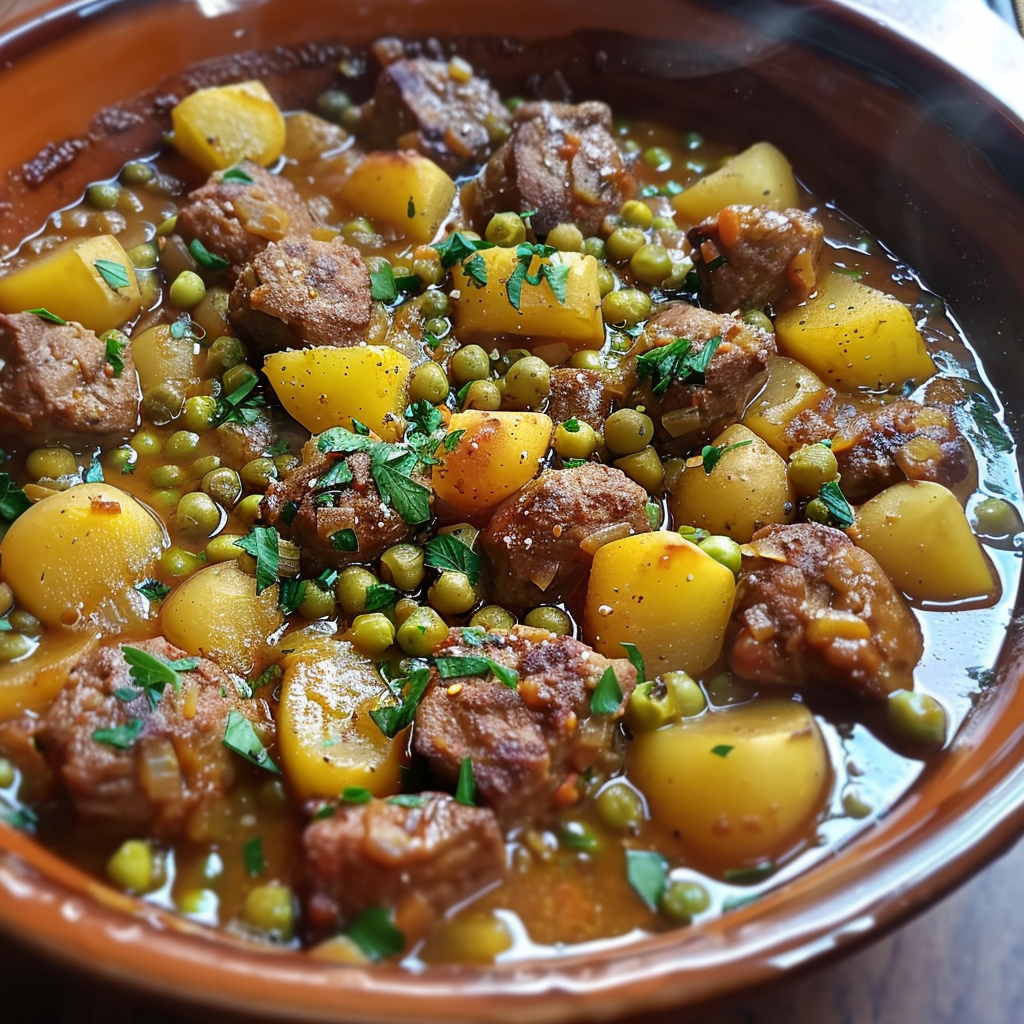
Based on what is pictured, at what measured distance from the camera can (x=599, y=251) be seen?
14.2ft

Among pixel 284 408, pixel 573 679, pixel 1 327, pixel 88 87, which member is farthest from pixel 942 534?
pixel 88 87

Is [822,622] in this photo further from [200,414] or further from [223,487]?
[200,414]

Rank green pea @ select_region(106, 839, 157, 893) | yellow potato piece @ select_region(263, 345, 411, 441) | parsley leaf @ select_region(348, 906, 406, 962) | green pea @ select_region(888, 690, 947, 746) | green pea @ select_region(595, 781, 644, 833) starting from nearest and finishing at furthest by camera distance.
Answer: parsley leaf @ select_region(348, 906, 406, 962) < green pea @ select_region(106, 839, 157, 893) < green pea @ select_region(595, 781, 644, 833) < green pea @ select_region(888, 690, 947, 746) < yellow potato piece @ select_region(263, 345, 411, 441)

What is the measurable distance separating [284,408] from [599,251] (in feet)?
4.96

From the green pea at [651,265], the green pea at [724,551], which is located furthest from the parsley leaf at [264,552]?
the green pea at [651,265]

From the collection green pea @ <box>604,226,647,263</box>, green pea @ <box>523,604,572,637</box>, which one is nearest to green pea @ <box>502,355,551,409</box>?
green pea @ <box>604,226,647,263</box>

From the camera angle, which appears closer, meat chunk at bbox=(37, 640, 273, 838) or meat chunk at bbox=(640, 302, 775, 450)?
meat chunk at bbox=(37, 640, 273, 838)

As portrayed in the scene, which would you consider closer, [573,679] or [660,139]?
[573,679]

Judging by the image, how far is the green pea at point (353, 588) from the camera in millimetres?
3332

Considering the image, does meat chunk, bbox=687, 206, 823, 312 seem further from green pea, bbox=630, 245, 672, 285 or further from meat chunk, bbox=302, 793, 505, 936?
meat chunk, bbox=302, 793, 505, 936

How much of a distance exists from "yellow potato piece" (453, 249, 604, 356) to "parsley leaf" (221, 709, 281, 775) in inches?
70.8

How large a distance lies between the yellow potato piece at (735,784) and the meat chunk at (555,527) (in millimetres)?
635

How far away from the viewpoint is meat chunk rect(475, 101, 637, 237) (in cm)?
429

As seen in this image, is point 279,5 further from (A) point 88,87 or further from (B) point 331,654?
(B) point 331,654
